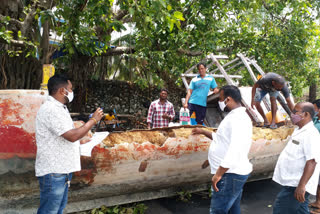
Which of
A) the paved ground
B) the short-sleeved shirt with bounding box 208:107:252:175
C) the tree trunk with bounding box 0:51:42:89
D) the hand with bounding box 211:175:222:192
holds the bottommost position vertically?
the paved ground

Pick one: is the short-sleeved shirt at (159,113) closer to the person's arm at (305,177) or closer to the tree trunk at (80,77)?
the person's arm at (305,177)

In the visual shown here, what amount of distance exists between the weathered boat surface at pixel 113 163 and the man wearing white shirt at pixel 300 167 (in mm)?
1381

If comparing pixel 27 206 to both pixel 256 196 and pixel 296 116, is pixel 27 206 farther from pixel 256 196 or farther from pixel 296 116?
pixel 256 196

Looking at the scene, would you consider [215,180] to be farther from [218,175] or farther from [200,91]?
[200,91]

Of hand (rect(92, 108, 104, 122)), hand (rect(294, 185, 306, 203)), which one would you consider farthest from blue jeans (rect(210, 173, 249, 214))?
hand (rect(92, 108, 104, 122))

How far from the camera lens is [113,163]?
313cm

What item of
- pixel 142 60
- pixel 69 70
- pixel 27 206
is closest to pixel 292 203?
pixel 27 206

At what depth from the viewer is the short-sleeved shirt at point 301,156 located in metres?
2.30

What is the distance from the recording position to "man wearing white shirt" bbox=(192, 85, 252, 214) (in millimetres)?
2176

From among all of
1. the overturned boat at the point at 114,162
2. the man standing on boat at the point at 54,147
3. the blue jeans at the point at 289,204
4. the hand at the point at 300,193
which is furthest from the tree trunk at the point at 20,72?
the hand at the point at 300,193

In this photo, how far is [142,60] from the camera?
7320mm

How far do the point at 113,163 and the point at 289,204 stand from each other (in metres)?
1.88

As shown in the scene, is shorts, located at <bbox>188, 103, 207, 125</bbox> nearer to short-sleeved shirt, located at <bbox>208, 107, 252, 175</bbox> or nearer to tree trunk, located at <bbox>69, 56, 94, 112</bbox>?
short-sleeved shirt, located at <bbox>208, 107, 252, 175</bbox>

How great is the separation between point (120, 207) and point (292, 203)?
6.91ft
